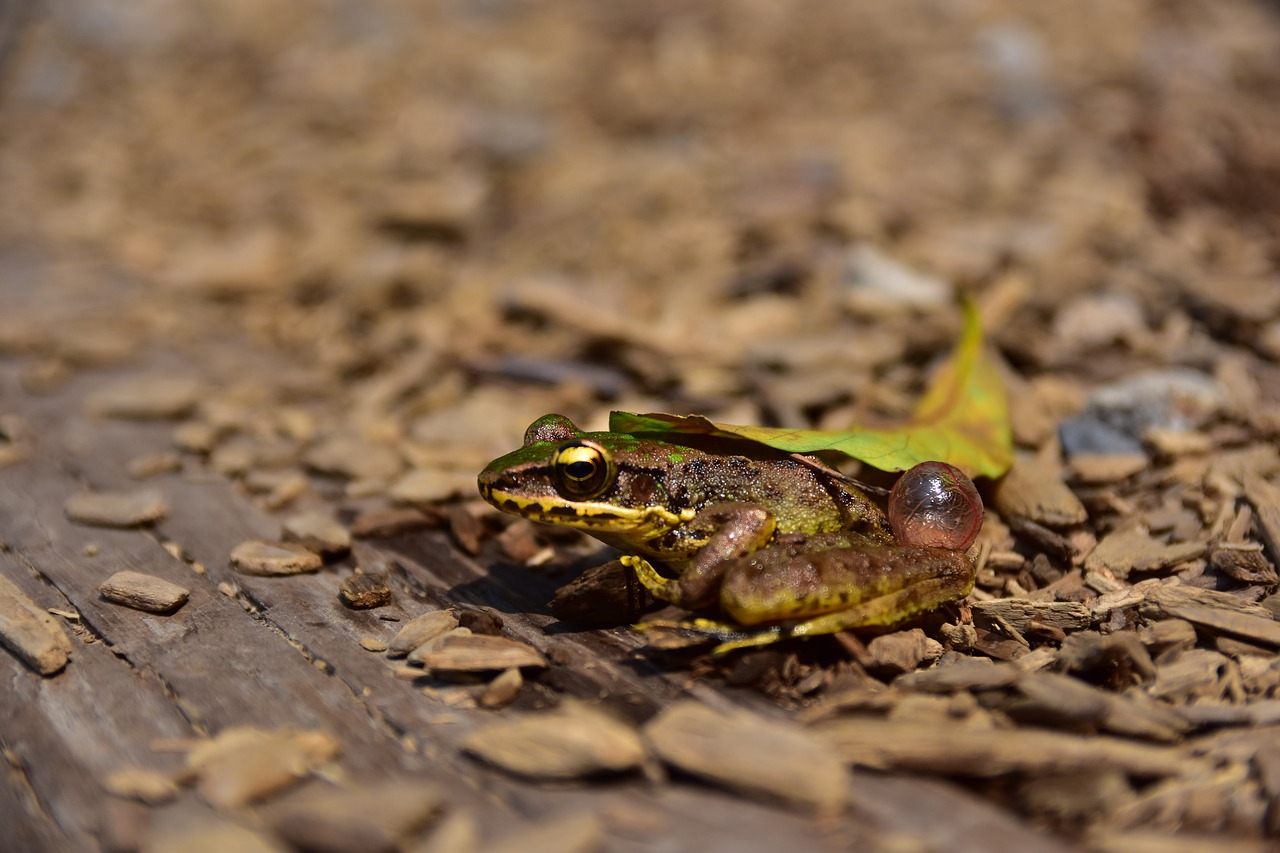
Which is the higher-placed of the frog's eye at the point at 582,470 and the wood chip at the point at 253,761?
the frog's eye at the point at 582,470

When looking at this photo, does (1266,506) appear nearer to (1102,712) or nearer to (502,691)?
(1102,712)

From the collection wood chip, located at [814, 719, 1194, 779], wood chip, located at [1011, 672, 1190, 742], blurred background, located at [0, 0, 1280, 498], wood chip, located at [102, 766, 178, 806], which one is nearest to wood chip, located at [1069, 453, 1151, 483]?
blurred background, located at [0, 0, 1280, 498]

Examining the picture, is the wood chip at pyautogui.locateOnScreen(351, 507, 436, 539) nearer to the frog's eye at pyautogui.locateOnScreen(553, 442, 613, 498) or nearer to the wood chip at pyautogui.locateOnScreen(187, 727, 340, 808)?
the frog's eye at pyautogui.locateOnScreen(553, 442, 613, 498)

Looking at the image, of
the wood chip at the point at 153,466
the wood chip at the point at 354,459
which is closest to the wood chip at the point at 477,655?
the wood chip at the point at 354,459

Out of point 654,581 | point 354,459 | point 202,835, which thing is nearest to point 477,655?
point 654,581

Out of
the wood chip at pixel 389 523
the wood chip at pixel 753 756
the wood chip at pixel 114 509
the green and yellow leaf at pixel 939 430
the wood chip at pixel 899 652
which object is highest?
the green and yellow leaf at pixel 939 430

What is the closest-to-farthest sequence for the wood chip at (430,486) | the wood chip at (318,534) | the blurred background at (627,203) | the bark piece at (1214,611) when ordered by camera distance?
the bark piece at (1214,611) → the wood chip at (318,534) → the wood chip at (430,486) → the blurred background at (627,203)

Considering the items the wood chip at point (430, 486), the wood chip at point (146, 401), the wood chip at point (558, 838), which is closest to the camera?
the wood chip at point (558, 838)

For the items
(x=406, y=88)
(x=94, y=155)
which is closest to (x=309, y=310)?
(x=406, y=88)

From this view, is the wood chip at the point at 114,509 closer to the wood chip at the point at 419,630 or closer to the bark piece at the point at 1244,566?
the wood chip at the point at 419,630
